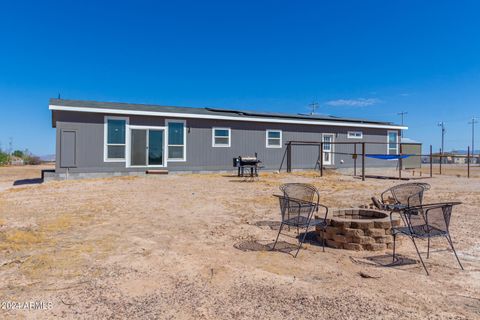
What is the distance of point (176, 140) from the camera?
14.6 meters

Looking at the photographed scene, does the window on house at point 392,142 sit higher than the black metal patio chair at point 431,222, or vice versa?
the window on house at point 392,142

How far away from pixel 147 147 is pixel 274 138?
6.48 m

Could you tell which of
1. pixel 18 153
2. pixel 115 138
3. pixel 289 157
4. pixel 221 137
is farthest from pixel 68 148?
pixel 18 153

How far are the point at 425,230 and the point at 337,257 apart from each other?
1072mm

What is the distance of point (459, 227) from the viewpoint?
5.66 meters

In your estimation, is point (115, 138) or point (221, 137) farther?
point (221, 137)

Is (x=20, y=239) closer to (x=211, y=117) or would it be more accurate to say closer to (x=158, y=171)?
(x=158, y=171)

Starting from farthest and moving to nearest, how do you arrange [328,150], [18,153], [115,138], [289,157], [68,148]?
[18,153], [328,150], [289,157], [115,138], [68,148]

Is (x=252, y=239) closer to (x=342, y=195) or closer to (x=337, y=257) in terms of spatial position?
(x=337, y=257)

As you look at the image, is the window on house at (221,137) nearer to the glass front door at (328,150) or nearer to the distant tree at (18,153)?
the glass front door at (328,150)

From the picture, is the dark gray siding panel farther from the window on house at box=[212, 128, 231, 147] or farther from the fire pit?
the fire pit

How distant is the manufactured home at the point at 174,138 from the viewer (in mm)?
12672

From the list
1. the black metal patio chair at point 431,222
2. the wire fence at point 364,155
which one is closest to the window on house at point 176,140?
the wire fence at point 364,155

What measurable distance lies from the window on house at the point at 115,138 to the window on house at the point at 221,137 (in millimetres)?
4032
